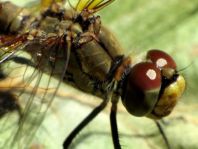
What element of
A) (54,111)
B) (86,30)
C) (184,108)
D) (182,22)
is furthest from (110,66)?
(182,22)

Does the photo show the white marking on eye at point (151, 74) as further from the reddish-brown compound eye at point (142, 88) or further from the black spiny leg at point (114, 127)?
the black spiny leg at point (114, 127)

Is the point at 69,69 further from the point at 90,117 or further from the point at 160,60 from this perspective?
the point at 160,60

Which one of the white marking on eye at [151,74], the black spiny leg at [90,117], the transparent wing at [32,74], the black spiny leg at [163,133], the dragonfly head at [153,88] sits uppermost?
the transparent wing at [32,74]

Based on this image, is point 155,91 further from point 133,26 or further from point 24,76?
point 133,26

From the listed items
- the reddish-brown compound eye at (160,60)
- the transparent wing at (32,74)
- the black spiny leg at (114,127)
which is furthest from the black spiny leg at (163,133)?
the transparent wing at (32,74)

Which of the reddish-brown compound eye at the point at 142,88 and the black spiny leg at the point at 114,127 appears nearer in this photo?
the reddish-brown compound eye at the point at 142,88

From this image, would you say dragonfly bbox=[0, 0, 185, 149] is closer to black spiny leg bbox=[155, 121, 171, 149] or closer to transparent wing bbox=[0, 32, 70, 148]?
transparent wing bbox=[0, 32, 70, 148]

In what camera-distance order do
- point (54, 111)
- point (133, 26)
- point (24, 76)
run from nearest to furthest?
1. point (24, 76)
2. point (54, 111)
3. point (133, 26)

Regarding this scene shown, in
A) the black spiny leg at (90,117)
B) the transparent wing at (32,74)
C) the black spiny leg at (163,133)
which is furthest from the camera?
the black spiny leg at (163,133)

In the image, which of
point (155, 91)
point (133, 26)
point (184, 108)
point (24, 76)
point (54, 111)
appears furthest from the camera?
point (133, 26)
